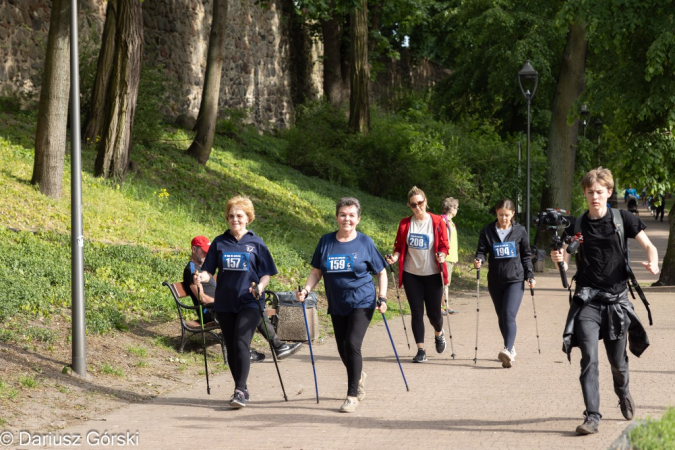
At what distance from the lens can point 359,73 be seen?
27891 millimetres

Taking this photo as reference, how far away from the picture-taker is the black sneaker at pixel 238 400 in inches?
303

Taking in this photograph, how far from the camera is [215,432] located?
272 inches

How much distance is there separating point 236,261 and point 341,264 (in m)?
0.89

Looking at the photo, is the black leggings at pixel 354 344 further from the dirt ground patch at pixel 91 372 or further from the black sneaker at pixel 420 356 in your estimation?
the black sneaker at pixel 420 356

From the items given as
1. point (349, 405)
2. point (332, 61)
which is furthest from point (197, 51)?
point (349, 405)

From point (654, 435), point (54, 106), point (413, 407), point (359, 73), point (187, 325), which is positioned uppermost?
point (359, 73)

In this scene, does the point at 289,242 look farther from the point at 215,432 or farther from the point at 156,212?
the point at 215,432

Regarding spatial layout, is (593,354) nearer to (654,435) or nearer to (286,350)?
(654,435)

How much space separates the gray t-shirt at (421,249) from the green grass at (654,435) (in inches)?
154

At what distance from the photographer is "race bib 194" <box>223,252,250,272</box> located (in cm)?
786

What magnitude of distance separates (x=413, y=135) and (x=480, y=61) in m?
7.13

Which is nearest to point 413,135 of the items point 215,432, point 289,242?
point 289,242

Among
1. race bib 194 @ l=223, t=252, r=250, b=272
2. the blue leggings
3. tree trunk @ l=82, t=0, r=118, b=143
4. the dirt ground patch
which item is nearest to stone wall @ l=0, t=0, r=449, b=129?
tree trunk @ l=82, t=0, r=118, b=143

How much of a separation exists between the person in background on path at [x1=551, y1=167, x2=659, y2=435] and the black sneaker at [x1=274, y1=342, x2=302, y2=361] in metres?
4.10
